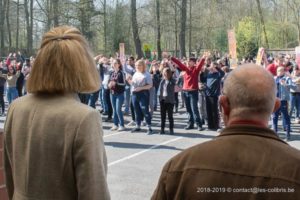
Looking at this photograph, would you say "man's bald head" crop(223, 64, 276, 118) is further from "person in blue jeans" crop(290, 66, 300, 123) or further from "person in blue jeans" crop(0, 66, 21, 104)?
"person in blue jeans" crop(0, 66, 21, 104)

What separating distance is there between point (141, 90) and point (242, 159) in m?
9.97

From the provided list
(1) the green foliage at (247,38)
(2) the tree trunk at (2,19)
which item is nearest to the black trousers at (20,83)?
(1) the green foliage at (247,38)

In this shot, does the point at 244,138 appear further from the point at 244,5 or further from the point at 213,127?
the point at 244,5

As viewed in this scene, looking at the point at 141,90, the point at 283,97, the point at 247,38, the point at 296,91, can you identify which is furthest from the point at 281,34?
the point at 141,90

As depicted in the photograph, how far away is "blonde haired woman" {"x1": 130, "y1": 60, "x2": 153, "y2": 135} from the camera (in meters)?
11.8

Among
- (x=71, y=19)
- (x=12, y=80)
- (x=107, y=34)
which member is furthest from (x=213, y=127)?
(x=107, y=34)

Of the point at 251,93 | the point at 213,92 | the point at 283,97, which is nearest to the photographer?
the point at 251,93

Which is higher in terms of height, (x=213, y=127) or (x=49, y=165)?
(x=49, y=165)

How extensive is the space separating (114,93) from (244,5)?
1813 inches

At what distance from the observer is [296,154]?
6.21 feet

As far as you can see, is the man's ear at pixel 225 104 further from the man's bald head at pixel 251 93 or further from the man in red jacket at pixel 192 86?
the man in red jacket at pixel 192 86

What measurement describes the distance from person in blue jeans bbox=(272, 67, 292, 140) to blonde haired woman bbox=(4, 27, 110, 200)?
28.2 feet

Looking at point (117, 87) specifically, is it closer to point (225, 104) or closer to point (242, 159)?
point (225, 104)

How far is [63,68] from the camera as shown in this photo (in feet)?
7.65
